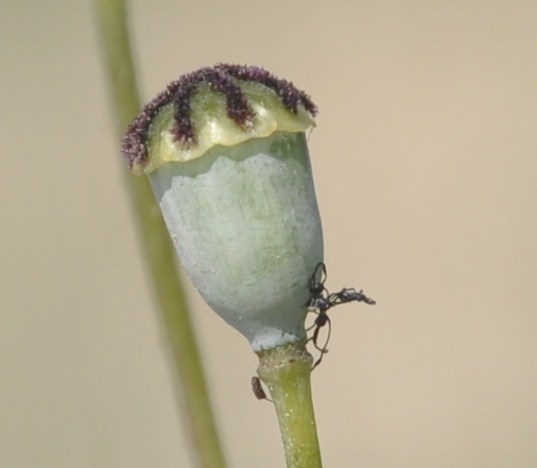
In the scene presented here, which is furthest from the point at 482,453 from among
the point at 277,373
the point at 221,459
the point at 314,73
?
Result: the point at 277,373

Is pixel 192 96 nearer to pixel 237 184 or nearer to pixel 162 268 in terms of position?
pixel 237 184

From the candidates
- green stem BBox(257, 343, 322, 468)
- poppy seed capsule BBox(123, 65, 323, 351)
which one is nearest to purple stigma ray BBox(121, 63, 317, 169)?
poppy seed capsule BBox(123, 65, 323, 351)

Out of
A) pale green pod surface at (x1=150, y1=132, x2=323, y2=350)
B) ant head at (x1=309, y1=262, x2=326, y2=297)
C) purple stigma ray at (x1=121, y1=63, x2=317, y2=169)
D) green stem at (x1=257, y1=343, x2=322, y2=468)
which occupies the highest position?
purple stigma ray at (x1=121, y1=63, x2=317, y2=169)

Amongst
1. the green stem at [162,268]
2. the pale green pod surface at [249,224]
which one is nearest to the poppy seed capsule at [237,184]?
the pale green pod surface at [249,224]

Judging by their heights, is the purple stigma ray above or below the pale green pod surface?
above

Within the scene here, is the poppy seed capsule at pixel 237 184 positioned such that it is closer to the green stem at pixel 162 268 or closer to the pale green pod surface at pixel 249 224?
the pale green pod surface at pixel 249 224

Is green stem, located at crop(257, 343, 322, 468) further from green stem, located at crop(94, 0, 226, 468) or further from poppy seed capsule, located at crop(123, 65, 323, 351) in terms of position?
green stem, located at crop(94, 0, 226, 468)
